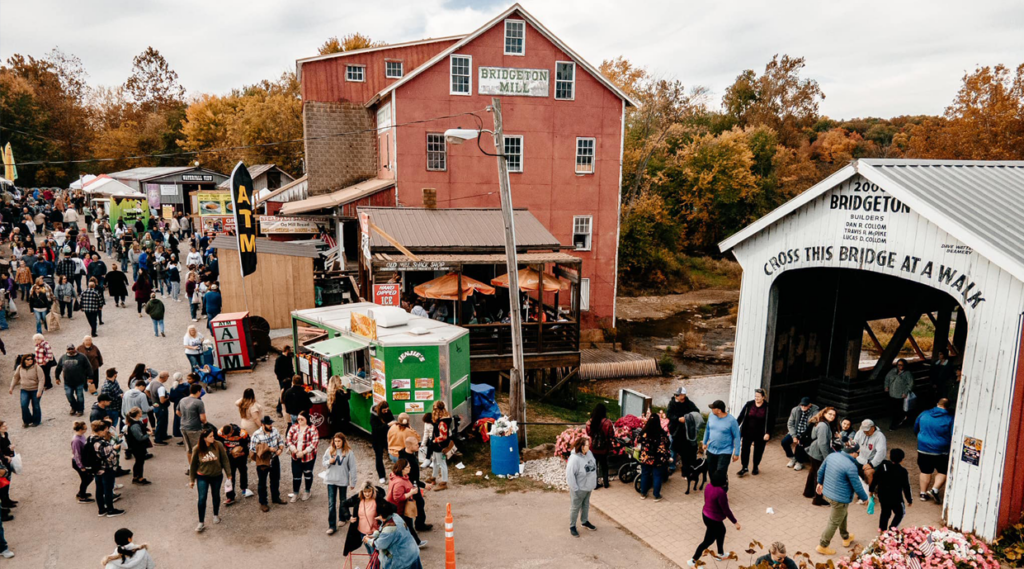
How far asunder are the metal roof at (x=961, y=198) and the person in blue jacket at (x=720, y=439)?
3.79 m

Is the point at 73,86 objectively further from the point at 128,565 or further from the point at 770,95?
the point at 128,565

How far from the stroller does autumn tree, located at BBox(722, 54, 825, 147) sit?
5473 cm

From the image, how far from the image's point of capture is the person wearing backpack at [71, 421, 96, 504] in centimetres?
964

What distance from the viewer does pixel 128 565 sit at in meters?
7.05

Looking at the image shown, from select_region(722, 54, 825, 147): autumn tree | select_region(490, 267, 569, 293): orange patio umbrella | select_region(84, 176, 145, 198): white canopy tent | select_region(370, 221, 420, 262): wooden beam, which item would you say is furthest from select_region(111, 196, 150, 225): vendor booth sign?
select_region(722, 54, 825, 147): autumn tree

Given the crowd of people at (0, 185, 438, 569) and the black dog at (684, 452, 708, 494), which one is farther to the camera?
the black dog at (684, 452, 708, 494)

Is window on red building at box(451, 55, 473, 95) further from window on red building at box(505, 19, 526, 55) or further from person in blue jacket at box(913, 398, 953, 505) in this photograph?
person in blue jacket at box(913, 398, 953, 505)

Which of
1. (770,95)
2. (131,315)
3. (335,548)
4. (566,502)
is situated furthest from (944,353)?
(770,95)

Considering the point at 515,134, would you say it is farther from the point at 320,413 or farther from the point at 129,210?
the point at 129,210

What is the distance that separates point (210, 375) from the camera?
615 inches

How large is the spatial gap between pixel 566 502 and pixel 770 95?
58.6 metres

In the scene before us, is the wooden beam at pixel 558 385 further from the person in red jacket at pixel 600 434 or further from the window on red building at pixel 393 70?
the window on red building at pixel 393 70

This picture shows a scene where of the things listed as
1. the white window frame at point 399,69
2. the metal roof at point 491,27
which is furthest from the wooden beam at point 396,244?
the white window frame at point 399,69

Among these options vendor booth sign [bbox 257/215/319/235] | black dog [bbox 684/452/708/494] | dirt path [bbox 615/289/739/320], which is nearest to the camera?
black dog [bbox 684/452/708/494]
